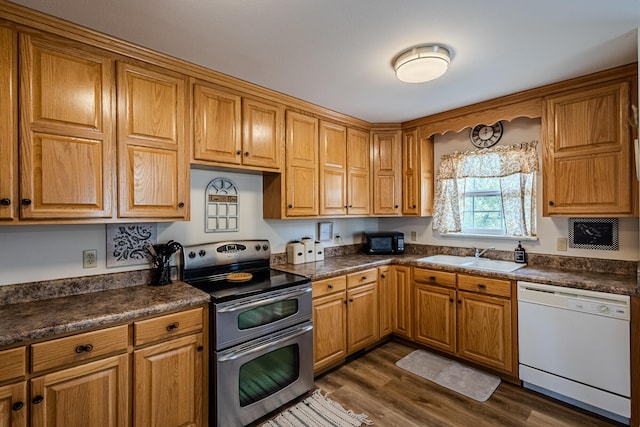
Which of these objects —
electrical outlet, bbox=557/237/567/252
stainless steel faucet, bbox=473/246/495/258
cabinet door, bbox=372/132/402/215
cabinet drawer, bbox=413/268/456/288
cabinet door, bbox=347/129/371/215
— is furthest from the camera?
cabinet door, bbox=372/132/402/215

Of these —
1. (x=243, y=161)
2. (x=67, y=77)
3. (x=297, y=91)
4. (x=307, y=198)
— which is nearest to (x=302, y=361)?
(x=307, y=198)

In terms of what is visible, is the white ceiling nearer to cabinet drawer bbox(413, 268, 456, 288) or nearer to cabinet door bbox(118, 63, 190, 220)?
cabinet door bbox(118, 63, 190, 220)

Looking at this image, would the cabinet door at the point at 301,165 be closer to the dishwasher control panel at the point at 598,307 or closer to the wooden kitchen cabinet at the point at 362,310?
the wooden kitchen cabinet at the point at 362,310

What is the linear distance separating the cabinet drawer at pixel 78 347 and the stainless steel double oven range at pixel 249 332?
1.58 feet

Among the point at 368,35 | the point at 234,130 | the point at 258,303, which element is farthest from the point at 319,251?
the point at 368,35

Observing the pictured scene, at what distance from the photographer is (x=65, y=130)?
1623 millimetres

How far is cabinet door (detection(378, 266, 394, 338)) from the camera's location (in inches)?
121

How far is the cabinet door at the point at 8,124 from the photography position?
147 centimetres

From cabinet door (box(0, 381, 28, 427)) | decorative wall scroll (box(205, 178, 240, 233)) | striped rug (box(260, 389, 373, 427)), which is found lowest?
striped rug (box(260, 389, 373, 427))

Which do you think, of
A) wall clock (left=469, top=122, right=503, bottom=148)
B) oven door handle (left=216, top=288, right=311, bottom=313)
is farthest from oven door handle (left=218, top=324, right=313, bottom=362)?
wall clock (left=469, top=122, right=503, bottom=148)

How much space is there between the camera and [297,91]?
253cm

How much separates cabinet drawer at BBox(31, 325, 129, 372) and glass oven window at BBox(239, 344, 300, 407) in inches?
28.8

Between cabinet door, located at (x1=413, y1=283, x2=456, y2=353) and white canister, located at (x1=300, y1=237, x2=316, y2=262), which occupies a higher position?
white canister, located at (x1=300, y1=237, x2=316, y2=262)

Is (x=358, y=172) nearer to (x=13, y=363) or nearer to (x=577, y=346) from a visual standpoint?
(x=577, y=346)
